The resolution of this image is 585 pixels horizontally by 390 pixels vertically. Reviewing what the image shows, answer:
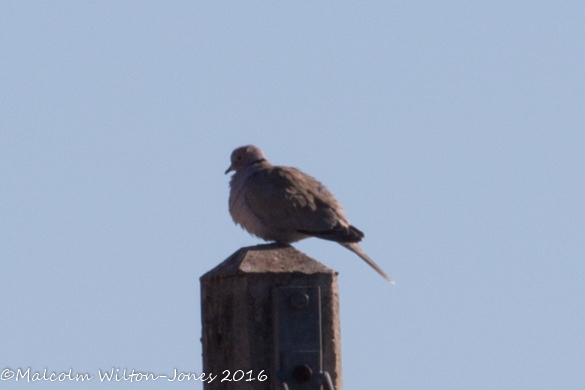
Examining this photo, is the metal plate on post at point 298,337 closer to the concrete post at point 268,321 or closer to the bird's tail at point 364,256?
the concrete post at point 268,321

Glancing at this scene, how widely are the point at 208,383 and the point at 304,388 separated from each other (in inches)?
18.7

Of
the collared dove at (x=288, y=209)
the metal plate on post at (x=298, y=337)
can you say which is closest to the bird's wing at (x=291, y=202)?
the collared dove at (x=288, y=209)

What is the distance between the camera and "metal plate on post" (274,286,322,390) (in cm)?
519

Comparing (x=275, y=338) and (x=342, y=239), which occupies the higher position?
(x=342, y=239)

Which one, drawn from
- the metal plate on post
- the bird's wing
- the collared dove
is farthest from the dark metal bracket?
the bird's wing

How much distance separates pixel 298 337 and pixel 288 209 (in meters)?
2.72

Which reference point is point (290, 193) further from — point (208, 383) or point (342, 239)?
point (208, 383)

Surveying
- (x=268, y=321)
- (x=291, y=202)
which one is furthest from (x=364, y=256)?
(x=268, y=321)

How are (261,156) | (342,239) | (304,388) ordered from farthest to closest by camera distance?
1. (261,156)
2. (342,239)
3. (304,388)

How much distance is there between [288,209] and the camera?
7887 mm

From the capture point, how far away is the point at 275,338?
5211mm

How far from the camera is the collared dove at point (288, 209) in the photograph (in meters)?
7.85

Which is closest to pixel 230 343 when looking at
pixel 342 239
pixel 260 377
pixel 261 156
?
pixel 260 377

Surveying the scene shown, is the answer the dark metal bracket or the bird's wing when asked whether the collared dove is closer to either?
the bird's wing
